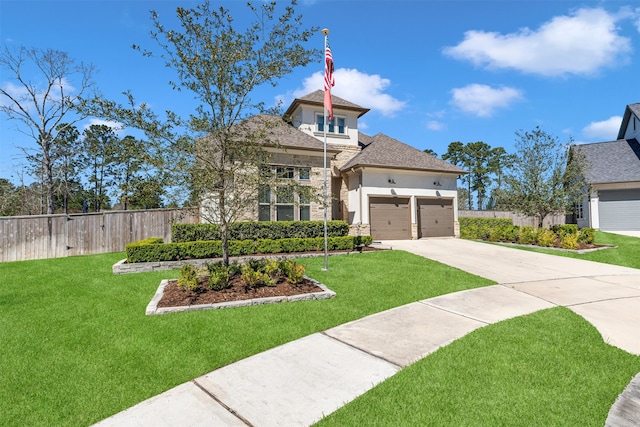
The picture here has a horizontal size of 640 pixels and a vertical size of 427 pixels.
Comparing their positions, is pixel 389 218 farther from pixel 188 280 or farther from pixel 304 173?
pixel 188 280

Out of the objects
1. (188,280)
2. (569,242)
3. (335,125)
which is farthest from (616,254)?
(188,280)

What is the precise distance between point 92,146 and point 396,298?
33.9 meters

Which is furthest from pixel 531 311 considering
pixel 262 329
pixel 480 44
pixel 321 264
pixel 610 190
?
pixel 610 190

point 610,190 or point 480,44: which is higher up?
point 480,44

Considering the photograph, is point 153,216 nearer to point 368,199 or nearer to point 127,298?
point 127,298

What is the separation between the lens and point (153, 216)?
1347cm

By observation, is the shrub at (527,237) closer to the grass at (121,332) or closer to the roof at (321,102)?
the grass at (121,332)

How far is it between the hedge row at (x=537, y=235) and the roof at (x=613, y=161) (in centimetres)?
702

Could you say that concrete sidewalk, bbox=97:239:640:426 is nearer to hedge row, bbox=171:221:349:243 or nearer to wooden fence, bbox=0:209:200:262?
hedge row, bbox=171:221:349:243

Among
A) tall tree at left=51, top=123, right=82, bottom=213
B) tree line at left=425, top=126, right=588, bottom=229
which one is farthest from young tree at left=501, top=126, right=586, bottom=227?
tall tree at left=51, top=123, right=82, bottom=213

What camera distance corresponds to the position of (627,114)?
78.4 ft

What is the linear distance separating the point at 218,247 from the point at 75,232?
6.53 m

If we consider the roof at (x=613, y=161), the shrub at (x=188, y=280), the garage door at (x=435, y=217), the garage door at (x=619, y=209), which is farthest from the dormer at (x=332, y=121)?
the garage door at (x=619, y=209)

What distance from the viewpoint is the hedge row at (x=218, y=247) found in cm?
938
